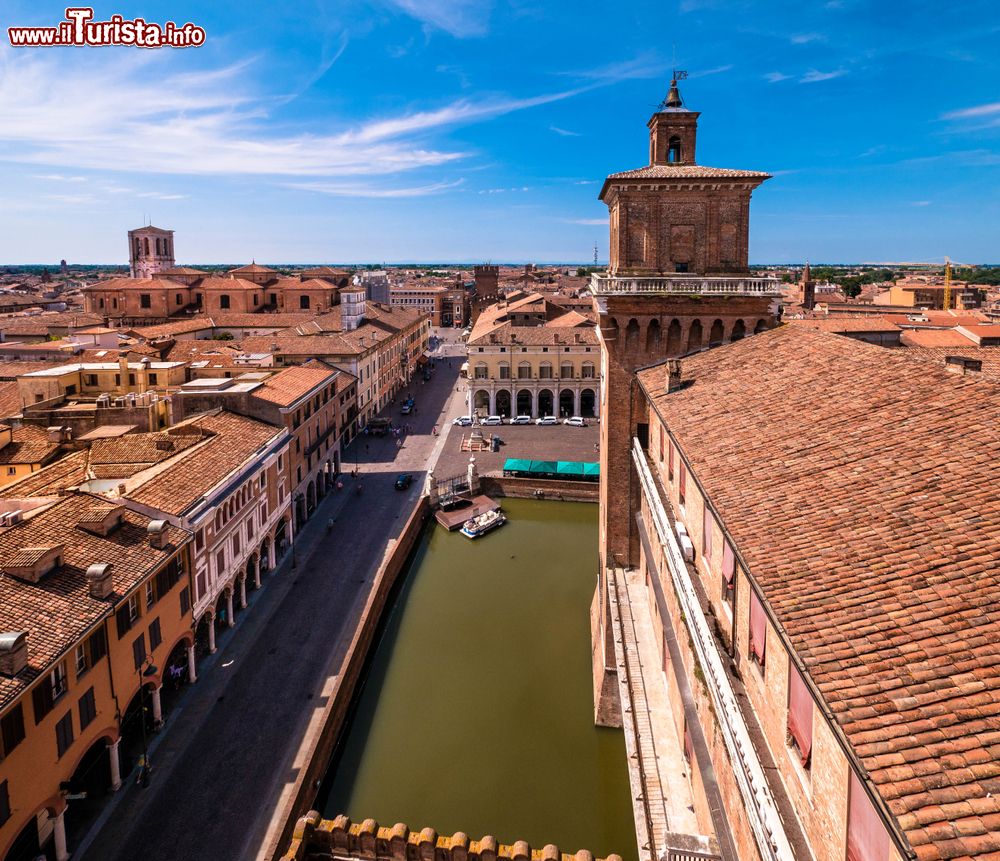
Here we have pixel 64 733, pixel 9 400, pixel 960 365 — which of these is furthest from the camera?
pixel 9 400

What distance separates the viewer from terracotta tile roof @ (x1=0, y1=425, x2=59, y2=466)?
31641 millimetres

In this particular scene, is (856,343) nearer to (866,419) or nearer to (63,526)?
(866,419)

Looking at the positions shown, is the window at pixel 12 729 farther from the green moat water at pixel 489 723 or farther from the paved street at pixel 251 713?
the green moat water at pixel 489 723

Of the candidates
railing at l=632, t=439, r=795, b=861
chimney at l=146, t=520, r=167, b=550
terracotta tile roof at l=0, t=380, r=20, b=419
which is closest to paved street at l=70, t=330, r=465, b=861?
chimney at l=146, t=520, r=167, b=550

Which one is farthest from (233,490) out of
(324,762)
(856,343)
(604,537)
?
(856,343)

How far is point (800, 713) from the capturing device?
8.66 m

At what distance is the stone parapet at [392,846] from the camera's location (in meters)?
16.6

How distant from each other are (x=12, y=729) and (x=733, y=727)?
16.0m

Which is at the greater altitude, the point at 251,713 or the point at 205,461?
the point at 205,461

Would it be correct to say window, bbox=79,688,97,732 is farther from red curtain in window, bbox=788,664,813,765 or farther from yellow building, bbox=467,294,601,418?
yellow building, bbox=467,294,601,418

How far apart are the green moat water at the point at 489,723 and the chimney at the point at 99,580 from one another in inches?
365

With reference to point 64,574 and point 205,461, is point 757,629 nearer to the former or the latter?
point 64,574

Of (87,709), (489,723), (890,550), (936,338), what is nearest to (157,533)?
(87,709)

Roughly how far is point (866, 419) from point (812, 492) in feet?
8.65
